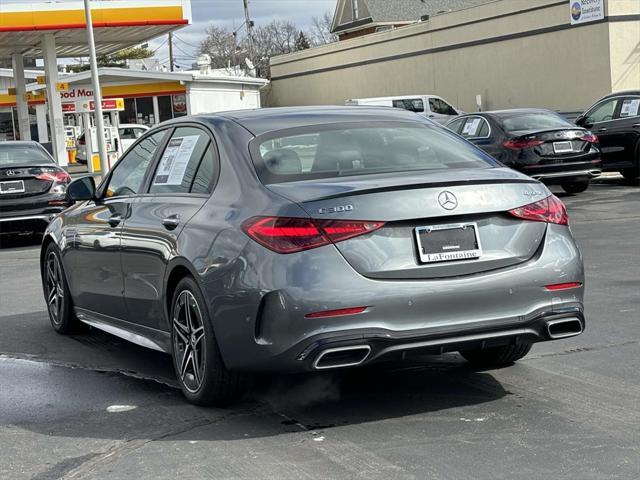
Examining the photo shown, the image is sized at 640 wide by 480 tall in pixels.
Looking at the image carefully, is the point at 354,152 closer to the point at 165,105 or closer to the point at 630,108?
the point at 630,108

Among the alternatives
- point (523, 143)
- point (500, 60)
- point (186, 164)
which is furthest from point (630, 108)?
point (500, 60)

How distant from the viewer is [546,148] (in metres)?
18.6

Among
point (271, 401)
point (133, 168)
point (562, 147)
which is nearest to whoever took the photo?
point (271, 401)

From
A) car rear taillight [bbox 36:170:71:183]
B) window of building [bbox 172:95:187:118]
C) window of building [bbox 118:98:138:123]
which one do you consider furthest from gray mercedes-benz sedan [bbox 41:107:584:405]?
window of building [bbox 118:98:138:123]

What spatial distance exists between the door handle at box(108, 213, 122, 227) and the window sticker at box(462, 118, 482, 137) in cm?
1353

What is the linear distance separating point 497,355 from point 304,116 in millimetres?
1812

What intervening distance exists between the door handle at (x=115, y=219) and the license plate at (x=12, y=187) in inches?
368

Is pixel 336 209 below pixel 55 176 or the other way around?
the other way around

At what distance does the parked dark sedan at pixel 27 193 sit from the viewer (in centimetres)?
1603

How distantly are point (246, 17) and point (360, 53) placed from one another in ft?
114

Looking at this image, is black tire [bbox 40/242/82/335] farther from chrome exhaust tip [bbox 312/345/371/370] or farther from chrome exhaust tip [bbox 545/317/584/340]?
chrome exhaust tip [bbox 545/317/584/340]

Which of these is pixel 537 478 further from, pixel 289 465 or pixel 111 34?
pixel 111 34

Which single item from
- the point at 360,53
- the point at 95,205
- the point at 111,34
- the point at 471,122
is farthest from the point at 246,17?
the point at 95,205

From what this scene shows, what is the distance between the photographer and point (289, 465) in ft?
16.0
